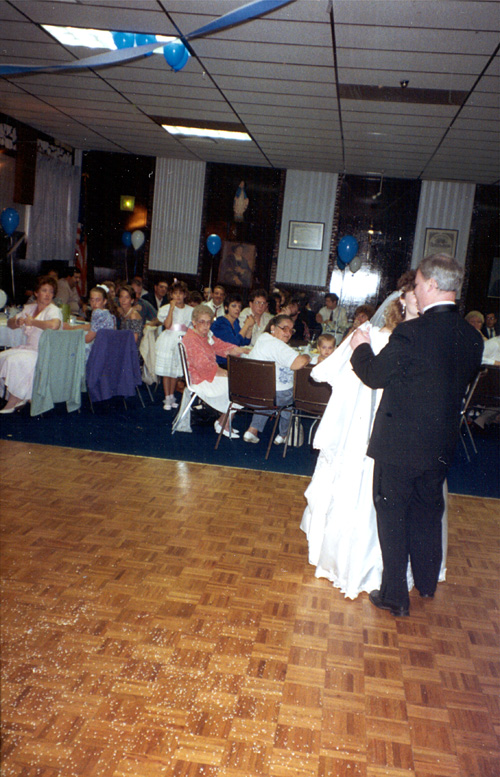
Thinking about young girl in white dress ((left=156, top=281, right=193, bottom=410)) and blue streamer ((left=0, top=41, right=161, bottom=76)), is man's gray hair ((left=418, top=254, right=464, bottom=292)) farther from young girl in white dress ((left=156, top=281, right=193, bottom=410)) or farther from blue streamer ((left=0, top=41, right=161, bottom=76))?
young girl in white dress ((left=156, top=281, right=193, bottom=410))

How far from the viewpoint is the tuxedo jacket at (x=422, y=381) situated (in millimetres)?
2521

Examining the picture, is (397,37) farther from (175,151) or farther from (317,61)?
(175,151)

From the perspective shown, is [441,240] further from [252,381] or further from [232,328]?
[252,381]

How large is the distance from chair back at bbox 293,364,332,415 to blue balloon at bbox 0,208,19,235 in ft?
17.5

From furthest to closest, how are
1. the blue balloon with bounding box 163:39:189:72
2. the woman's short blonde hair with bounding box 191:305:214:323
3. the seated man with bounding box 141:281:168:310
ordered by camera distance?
the seated man with bounding box 141:281:168:310
the woman's short blonde hair with bounding box 191:305:214:323
the blue balloon with bounding box 163:39:189:72

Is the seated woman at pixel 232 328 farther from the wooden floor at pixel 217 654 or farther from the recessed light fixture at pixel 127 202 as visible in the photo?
the recessed light fixture at pixel 127 202

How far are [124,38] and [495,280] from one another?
7.53 metres

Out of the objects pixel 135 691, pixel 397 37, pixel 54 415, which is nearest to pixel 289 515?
pixel 135 691

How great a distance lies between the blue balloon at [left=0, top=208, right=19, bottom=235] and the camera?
8.33m

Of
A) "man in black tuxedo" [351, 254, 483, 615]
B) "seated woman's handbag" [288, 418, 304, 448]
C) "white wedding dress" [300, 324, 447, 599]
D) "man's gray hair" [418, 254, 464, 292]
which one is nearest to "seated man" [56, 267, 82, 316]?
"seated woman's handbag" [288, 418, 304, 448]

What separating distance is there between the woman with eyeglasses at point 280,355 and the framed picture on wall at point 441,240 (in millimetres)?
6214

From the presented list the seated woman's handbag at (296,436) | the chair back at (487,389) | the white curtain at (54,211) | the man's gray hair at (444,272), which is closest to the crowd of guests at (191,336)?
the seated woman's handbag at (296,436)

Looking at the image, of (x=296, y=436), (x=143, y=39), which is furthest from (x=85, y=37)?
(x=296, y=436)

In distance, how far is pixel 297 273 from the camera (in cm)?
1099
